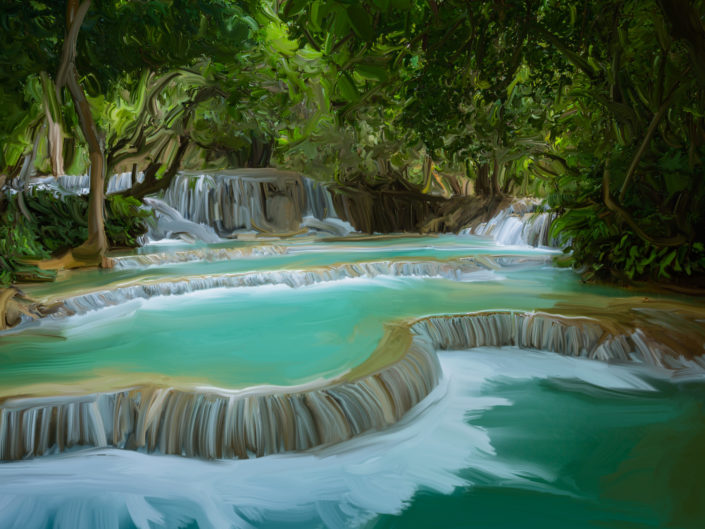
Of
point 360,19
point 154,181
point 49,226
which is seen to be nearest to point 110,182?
point 154,181

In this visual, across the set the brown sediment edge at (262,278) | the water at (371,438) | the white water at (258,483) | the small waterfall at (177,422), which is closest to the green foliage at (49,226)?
the brown sediment edge at (262,278)

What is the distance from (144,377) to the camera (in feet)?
15.5

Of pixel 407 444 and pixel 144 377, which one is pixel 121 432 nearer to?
pixel 144 377

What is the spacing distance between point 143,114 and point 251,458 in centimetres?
1162

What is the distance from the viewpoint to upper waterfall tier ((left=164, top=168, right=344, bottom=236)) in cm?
1948

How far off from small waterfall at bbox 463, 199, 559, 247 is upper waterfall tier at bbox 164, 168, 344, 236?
570 centimetres

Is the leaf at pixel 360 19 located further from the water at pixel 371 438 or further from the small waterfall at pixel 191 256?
the small waterfall at pixel 191 256

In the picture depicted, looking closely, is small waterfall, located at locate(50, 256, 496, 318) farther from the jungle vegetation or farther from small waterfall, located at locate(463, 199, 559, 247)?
small waterfall, located at locate(463, 199, 559, 247)

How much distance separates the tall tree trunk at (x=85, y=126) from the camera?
8.83 metres

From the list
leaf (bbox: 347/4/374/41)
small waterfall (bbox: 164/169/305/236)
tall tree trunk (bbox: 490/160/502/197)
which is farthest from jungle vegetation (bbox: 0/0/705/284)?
tall tree trunk (bbox: 490/160/502/197)

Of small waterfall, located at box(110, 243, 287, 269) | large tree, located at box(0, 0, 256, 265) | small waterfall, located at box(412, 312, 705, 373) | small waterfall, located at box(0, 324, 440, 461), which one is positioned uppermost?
large tree, located at box(0, 0, 256, 265)

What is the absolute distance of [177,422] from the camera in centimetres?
416

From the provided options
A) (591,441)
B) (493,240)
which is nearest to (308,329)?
(591,441)

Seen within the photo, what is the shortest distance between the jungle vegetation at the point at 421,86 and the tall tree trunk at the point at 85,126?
0.03m
